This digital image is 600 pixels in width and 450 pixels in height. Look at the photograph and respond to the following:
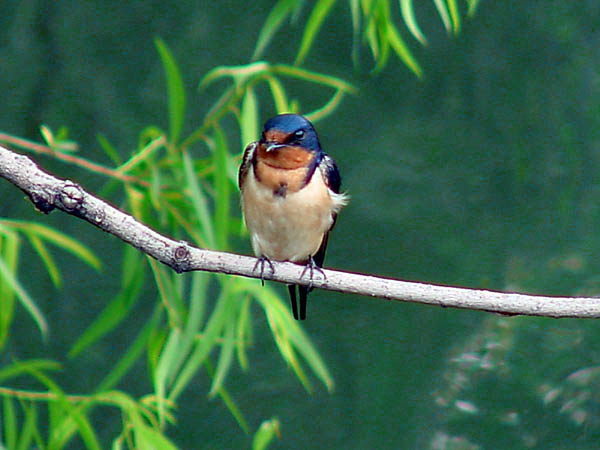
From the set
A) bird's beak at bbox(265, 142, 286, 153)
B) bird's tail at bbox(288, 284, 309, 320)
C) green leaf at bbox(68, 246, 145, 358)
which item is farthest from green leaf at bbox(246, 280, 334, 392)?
bird's beak at bbox(265, 142, 286, 153)

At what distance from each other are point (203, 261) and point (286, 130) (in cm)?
58

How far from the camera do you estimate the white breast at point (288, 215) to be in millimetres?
1955

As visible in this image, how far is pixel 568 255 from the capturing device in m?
2.97

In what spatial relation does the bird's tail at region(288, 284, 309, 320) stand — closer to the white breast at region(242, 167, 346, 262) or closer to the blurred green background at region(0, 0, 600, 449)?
the white breast at region(242, 167, 346, 262)

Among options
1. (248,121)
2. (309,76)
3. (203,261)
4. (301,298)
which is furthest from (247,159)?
(203,261)

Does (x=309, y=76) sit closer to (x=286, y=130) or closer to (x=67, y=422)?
(x=286, y=130)

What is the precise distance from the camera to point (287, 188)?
6.39 feet

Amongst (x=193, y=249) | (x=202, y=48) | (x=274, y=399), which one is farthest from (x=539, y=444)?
(x=193, y=249)

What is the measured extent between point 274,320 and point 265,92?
847 mm

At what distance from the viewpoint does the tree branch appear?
4.11 ft

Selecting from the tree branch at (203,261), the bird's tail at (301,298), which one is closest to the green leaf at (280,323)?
the bird's tail at (301,298)

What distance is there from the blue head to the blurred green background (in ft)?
2.79

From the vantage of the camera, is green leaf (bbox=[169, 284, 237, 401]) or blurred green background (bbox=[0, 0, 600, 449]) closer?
green leaf (bbox=[169, 284, 237, 401])

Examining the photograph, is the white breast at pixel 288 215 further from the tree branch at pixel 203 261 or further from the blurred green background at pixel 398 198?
the blurred green background at pixel 398 198
